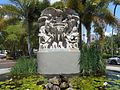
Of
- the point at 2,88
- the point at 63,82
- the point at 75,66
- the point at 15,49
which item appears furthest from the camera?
the point at 15,49

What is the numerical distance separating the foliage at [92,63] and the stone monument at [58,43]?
0.62 m

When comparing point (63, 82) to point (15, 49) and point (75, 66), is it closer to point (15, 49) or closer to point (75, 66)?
point (75, 66)

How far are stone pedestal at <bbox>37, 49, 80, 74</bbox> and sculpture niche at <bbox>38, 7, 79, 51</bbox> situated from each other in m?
0.57

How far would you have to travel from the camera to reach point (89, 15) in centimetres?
2442

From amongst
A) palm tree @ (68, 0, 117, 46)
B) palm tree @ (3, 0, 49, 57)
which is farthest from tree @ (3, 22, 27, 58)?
palm tree @ (68, 0, 117, 46)

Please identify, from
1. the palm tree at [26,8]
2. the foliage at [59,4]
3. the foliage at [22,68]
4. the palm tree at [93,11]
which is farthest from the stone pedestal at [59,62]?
the foliage at [59,4]

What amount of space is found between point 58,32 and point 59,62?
201 cm

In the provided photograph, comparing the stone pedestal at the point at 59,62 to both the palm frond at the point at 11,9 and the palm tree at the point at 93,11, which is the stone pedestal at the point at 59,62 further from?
the palm frond at the point at 11,9

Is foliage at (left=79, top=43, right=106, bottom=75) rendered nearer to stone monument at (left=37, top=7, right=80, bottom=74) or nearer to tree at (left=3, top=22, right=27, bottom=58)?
stone monument at (left=37, top=7, right=80, bottom=74)

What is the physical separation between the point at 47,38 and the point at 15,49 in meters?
39.3

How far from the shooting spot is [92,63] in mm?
20531

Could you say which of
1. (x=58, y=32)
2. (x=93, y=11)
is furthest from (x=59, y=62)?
(x=93, y=11)

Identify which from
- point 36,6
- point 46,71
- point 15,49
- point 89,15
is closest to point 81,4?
point 89,15

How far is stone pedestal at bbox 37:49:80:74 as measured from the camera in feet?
70.1
